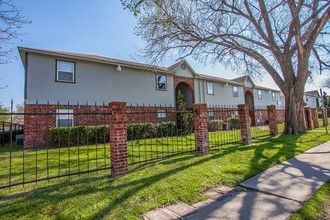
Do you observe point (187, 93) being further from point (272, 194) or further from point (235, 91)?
point (272, 194)

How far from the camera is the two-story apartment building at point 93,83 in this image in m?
10.4

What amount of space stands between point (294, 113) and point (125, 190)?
11.2 meters

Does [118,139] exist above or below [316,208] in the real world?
above

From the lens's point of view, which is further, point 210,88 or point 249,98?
point 249,98

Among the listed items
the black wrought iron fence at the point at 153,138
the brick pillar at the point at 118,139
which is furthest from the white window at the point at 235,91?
the brick pillar at the point at 118,139

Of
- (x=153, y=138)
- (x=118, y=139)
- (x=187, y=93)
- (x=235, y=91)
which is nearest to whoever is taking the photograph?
(x=118, y=139)

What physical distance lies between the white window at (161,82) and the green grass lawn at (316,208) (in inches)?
522

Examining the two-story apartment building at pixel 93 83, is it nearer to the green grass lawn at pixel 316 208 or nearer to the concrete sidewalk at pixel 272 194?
the concrete sidewalk at pixel 272 194

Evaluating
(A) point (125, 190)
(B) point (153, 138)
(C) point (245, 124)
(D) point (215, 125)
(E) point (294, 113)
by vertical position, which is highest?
(E) point (294, 113)

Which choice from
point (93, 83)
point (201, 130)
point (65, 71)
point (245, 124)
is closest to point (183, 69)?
point (93, 83)

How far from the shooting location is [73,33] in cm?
927

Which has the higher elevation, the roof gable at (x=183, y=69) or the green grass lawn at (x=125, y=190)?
the roof gable at (x=183, y=69)

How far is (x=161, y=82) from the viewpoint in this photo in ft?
52.0

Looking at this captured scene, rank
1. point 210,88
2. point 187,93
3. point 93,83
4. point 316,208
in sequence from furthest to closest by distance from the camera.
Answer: point 210,88, point 187,93, point 93,83, point 316,208
